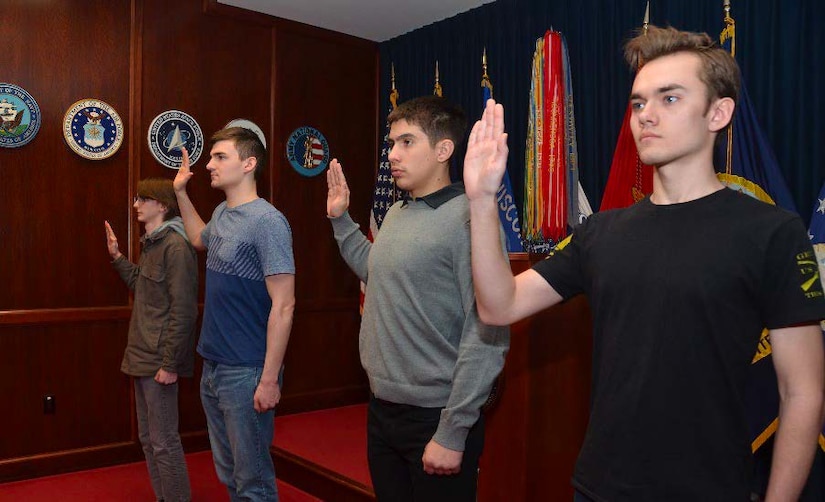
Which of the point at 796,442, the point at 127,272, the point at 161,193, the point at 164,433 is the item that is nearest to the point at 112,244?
the point at 127,272

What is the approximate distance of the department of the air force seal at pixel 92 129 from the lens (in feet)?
12.2

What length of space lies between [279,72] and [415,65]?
0.97m

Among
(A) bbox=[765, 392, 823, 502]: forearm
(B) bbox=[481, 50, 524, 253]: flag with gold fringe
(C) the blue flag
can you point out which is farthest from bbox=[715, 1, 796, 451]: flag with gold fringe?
(A) bbox=[765, 392, 823, 502]: forearm

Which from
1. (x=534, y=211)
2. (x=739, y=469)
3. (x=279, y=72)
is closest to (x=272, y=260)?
(x=739, y=469)

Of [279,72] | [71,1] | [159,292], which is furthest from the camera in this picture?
[279,72]

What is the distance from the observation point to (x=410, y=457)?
66.0 inches

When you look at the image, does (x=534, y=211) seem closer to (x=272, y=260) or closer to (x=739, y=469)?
(x=272, y=260)

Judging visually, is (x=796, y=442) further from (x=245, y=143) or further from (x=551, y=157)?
(x=551, y=157)

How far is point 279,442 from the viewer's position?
12.6 feet

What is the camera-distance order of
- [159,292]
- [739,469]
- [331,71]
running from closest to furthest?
[739,469], [159,292], [331,71]

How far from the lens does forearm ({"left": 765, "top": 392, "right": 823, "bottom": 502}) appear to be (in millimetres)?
1089

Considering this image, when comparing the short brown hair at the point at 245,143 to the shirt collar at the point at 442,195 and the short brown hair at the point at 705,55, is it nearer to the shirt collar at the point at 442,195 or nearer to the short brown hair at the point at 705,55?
the shirt collar at the point at 442,195

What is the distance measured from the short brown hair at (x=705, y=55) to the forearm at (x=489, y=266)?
1.41 feet

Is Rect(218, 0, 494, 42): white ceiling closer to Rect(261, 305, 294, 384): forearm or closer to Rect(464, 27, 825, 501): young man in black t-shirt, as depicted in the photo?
Rect(261, 305, 294, 384): forearm
